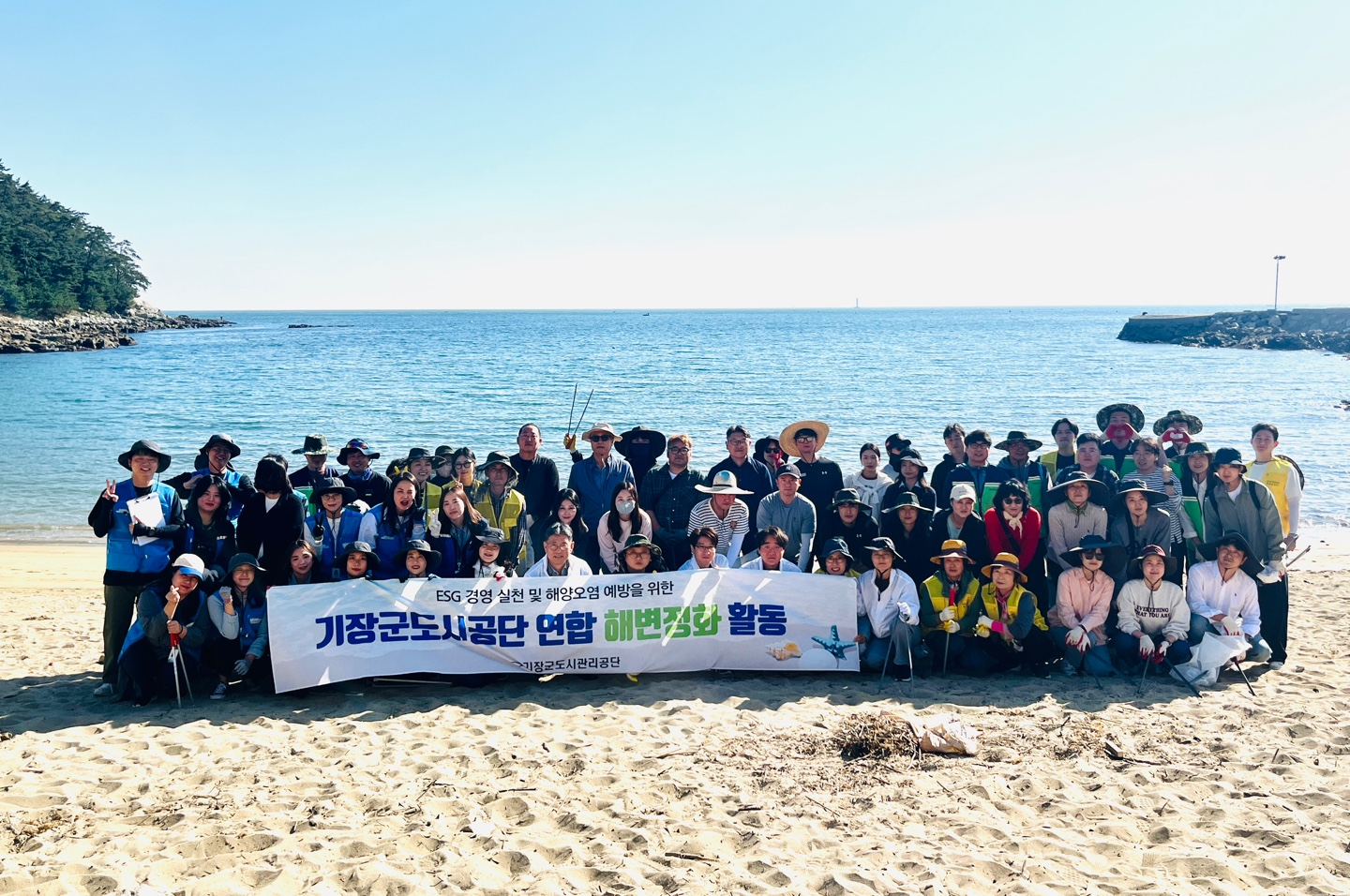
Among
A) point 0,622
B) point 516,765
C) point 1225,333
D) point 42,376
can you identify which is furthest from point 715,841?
point 1225,333

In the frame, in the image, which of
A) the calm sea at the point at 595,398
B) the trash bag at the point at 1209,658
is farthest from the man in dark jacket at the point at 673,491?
the calm sea at the point at 595,398

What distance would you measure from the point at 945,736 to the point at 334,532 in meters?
4.93

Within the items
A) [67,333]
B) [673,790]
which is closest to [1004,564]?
[673,790]

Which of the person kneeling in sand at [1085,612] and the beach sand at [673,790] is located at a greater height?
the person kneeling in sand at [1085,612]

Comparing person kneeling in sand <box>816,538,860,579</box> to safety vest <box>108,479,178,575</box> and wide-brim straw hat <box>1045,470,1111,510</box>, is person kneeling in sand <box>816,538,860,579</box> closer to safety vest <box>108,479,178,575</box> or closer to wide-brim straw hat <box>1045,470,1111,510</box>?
wide-brim straw hat <box>1045,470,1111,510</box>

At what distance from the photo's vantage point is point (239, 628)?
276 inches

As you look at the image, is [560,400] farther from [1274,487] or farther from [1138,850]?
[1138,850]

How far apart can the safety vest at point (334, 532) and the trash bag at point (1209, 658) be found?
665 centimetres

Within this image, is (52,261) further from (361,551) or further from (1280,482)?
(1280,482)

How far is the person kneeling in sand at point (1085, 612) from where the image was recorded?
23.7 feet

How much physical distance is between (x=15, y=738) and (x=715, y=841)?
4.84 m

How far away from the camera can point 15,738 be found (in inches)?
240

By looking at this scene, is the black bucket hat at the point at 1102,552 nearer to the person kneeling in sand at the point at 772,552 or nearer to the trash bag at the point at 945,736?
the trash bag at the point at 945,736

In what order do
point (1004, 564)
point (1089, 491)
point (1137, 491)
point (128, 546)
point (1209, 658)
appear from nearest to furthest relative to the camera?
point (128, 546) → point (1209, 658) → point (1004, 564) → point (1137, 491) → point (1089, 491)
